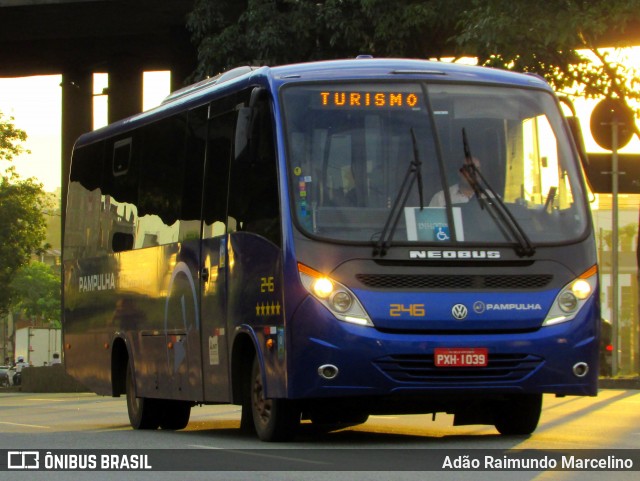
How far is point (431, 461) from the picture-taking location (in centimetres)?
1155

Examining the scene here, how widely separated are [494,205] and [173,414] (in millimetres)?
5713

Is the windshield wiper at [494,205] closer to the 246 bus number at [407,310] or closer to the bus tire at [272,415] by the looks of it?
the 246 bus number at [407,310]

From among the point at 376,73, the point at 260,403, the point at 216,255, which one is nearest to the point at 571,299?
the point at 376,73

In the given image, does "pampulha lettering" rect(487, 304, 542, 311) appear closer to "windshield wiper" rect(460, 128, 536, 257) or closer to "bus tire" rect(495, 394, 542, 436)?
"windshield wiper" rect(460, 128, 536, 257)

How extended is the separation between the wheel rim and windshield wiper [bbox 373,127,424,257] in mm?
1559

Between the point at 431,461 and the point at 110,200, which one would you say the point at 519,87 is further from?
the point at 110,200

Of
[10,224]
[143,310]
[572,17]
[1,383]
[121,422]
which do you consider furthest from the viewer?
[1,383]

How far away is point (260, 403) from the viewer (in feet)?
44.8

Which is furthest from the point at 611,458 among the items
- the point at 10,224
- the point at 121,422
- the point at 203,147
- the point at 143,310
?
the point at 10,224

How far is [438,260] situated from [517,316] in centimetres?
73

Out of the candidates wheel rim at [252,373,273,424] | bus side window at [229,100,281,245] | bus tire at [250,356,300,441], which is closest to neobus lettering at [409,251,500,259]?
bus side window at [229,100,281,245]

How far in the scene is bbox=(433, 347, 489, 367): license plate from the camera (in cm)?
1262

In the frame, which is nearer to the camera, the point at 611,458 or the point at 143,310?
the point at 611,458

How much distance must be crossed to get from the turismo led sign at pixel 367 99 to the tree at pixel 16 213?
4684 cm
